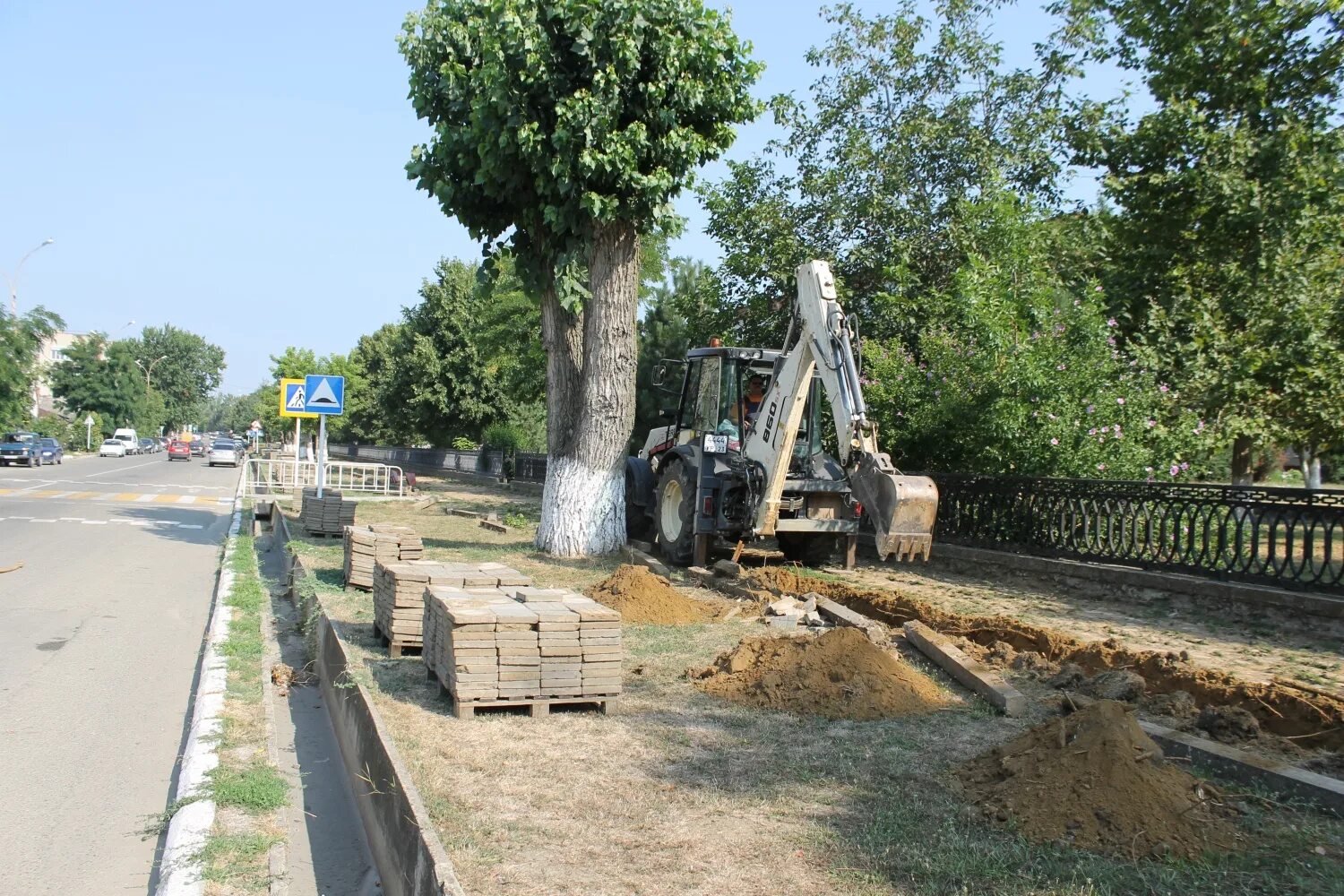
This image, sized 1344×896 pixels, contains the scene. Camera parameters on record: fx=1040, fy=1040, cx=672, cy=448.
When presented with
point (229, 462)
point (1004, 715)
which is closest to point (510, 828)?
point (1004, 715)

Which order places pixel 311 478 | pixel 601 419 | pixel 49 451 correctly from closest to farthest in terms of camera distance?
pixel 601 419
pixel 311 478
pixel 49 451

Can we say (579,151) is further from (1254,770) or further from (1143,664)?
(1254,770)

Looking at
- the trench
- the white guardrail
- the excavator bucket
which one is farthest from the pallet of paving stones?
the white guardrail

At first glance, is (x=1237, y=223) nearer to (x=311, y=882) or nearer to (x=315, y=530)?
(x=315, y=530)

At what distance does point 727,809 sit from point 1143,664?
4.62 metres

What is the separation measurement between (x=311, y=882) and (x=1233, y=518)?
1020 cm

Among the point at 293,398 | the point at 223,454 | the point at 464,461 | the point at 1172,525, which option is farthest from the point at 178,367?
the point at 1172,525

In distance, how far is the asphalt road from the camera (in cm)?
516

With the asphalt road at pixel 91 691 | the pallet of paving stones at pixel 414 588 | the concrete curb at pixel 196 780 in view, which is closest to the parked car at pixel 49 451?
the asphalt road at pixel 91 691

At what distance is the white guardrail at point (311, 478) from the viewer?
29000 mm

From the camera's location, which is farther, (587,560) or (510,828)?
(587,560)

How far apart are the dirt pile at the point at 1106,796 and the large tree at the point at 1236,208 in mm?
13081

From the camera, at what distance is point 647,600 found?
10.5 m

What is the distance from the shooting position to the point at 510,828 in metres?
4.73
